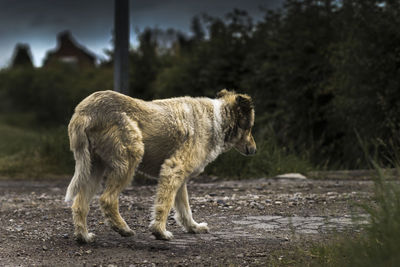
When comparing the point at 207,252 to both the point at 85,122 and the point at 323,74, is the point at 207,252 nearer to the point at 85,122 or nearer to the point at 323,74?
the point at 85,122

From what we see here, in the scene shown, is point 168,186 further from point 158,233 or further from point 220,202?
point 220,202

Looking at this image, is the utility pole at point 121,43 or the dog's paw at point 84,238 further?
the utility pole at point 121,43

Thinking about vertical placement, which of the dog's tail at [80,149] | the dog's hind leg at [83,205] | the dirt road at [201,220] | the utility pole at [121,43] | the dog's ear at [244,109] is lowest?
the dirt road at [201,220]

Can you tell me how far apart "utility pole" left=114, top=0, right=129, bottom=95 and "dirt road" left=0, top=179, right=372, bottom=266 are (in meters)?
2.14

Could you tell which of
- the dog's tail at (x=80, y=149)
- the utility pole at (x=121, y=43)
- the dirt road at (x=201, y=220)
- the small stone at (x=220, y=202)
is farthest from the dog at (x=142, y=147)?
the utility pole at (x=121, y=43)

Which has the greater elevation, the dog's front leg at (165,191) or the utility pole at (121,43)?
the utility pole at (121,43)

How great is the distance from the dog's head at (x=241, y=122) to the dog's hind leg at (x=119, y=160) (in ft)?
4.16

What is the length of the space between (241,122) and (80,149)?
1933 millimetres

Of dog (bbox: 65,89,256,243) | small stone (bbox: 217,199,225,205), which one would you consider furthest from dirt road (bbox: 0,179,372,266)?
dog (bbox: 65,89,256,243)

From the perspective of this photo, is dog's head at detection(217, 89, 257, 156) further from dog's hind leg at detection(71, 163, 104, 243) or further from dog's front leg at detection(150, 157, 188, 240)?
dog's hind leg at detection(71, 163, 104, 243)

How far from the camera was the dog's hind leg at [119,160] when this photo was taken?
4.65m

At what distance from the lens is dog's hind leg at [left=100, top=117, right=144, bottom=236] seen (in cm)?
465

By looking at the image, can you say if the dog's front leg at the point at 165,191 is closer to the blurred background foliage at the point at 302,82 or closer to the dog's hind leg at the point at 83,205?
the dog's hind leg at the point at 83,205

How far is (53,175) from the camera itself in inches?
414
